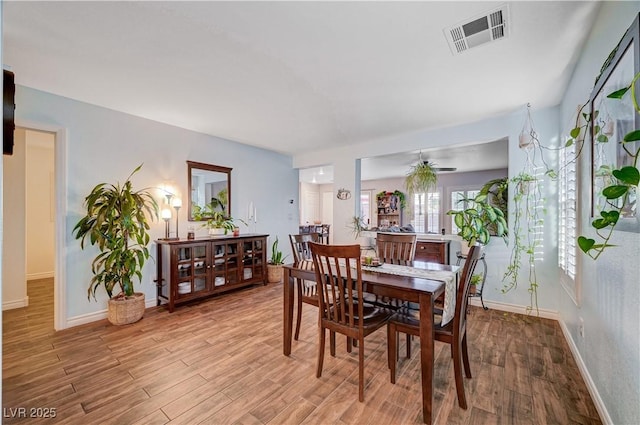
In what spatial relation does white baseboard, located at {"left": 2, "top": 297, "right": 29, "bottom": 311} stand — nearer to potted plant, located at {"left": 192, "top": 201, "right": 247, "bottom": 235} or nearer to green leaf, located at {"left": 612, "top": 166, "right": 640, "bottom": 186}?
potted plant, located at {"left": 192, "top": 201, "right": 247, "bottom": 235}

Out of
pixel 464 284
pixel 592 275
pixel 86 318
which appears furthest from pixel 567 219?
pixel 86 318

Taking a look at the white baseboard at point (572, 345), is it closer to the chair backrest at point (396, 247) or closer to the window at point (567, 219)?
the window at point (567, 219)

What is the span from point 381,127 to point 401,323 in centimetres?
286

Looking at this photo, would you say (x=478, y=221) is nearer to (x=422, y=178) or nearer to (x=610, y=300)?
(x=422, y=178)

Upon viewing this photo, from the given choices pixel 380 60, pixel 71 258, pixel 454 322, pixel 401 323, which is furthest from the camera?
pixel 71 258

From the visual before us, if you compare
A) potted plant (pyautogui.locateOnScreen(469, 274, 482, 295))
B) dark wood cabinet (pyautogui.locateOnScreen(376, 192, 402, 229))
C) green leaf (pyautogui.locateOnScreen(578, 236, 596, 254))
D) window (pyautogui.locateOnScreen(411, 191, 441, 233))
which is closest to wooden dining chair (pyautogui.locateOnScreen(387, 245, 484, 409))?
green leaf (pyautogui.locateOnScreen(578, 236, 596, 254))

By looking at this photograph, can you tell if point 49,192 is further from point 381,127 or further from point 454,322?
point 454,322

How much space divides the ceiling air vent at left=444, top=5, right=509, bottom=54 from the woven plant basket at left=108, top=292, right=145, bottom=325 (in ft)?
12.8

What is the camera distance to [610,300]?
1663 millimetres

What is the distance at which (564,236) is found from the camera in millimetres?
2891

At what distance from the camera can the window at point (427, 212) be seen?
855 cm

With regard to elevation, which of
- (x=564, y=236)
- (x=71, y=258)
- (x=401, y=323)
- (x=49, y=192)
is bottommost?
(x=401, y=323)

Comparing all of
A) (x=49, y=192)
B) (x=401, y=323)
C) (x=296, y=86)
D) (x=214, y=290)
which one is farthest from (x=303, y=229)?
(x=401, y=323)

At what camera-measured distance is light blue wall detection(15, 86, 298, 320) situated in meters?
3.14
